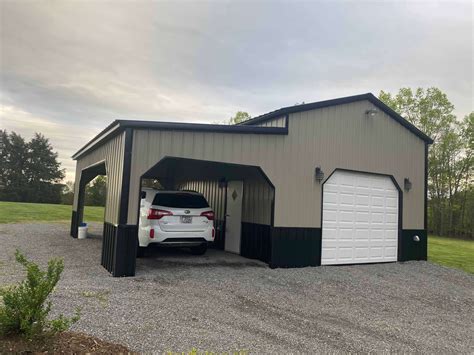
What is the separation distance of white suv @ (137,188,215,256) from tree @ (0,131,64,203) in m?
36.0

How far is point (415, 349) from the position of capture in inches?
166

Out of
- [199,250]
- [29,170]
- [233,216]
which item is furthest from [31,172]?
[199,250]

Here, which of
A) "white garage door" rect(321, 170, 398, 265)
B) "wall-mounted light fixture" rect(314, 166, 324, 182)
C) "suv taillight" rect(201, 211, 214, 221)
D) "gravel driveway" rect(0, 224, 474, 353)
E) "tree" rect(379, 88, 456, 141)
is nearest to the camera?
"gravel driveway" rect(0, 224, 474, 353)

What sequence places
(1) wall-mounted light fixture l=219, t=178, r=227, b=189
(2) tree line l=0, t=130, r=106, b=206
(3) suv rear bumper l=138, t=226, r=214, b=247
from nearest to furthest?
1. (3) suv rear bumper l=138, t=226, r=214, b=247
2. (1) wall-mounted light fixture l=219, t=178, r=227, b=189
3. (2) tree line l=0, t=130, r=106, b=206

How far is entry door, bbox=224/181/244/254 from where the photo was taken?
10.2 m

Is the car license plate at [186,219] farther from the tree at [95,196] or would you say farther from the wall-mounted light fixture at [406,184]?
the tree at [95,196]

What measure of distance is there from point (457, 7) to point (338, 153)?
17.2ft

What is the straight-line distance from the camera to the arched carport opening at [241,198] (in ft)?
29.0

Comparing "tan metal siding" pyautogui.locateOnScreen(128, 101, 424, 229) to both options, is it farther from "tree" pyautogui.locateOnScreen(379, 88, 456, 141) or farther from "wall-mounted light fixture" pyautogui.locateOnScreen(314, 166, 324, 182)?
"tree" pyautogui.locateOnScreen(379, 88, 456, 141)

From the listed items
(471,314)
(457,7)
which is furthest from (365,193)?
(457,7)

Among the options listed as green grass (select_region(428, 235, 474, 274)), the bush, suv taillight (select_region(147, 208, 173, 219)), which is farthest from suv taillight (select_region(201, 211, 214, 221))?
green grass (select_region(428, 235, 474, 274))

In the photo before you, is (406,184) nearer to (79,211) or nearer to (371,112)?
(371,112)

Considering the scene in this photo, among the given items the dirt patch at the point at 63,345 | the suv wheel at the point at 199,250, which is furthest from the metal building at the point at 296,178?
the dirt patch at the point at 63,345

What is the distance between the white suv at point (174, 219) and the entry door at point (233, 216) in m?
1.68
